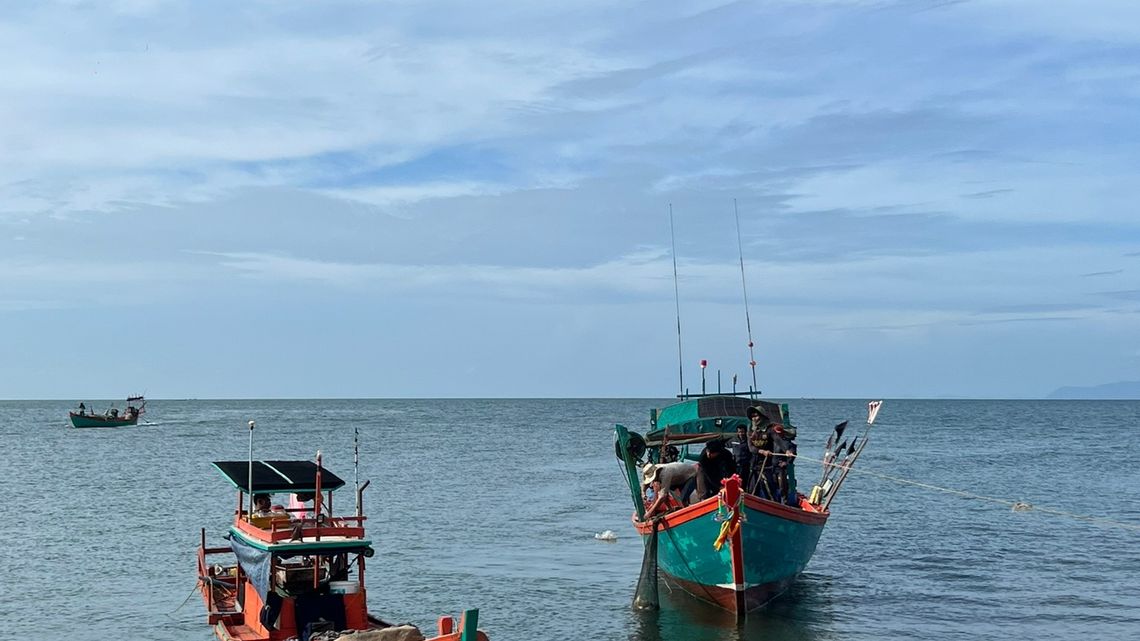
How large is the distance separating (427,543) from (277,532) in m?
16.3

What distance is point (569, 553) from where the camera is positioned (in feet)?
107

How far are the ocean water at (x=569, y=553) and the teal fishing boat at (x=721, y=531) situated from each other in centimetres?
67

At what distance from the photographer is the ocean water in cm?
2388

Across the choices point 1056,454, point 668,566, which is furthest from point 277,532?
point 1056,454

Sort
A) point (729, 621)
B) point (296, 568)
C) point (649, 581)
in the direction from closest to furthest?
point (296, 568)
point (729, 621)
point (649, 581)

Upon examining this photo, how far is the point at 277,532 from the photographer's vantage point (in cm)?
1825

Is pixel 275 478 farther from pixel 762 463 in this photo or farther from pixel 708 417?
pixel 708 417

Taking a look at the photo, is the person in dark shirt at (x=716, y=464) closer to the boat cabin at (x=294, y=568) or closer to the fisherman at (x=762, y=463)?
the fisherman at (x=762, y=463)

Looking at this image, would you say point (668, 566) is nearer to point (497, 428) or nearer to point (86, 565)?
point (86, 565)

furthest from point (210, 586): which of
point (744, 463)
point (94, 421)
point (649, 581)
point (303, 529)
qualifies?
point (94, 421)

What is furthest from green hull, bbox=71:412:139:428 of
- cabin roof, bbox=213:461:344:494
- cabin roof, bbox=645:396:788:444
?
cabin roof, bbox=213:461:344:494

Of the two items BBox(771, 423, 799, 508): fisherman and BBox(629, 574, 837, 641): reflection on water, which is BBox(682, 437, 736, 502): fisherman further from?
BBox(629, 574, 837, 641): reflection on water

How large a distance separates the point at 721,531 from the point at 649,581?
2.89 meters

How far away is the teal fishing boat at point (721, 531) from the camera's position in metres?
22.2
